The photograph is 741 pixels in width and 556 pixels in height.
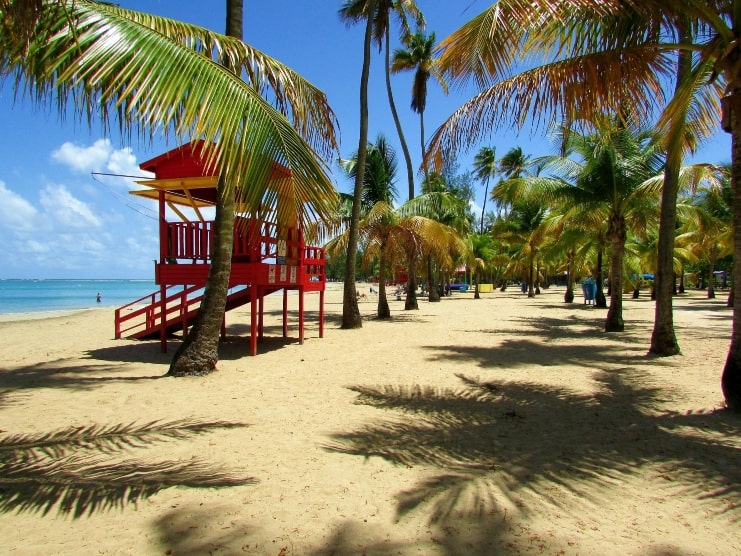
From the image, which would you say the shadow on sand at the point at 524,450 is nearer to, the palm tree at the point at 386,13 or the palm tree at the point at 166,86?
the palm tree at the point at 166,86

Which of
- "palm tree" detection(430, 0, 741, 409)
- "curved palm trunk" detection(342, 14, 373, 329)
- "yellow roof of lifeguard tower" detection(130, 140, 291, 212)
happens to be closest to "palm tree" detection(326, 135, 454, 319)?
"curved palm trunk" detection(342, 14, 373, 329)

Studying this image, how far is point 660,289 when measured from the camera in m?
9.61

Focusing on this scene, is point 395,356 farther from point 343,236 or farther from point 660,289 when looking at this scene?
point 343,236

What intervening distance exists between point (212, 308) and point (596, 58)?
6681 millimetres

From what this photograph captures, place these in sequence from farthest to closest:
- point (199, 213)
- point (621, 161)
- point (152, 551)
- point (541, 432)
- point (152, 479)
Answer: point (621, 161)
point (199, 213)
point (541, 432)
point (152, 479)
point (152, 551)

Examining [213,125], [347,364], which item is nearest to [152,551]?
[213,125]

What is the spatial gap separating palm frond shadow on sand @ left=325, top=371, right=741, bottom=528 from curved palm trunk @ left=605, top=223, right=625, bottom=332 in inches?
314

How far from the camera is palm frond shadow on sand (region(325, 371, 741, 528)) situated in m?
3.50

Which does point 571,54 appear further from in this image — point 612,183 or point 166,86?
point 612,183

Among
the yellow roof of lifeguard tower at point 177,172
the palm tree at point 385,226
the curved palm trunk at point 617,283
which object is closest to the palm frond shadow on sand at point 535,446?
the yellow roof of lifeguard tower at point 177,172

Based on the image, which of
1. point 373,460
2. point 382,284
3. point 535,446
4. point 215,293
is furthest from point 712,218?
point 373,460

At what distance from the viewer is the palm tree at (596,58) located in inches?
210

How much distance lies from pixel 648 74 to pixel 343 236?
12.3 m

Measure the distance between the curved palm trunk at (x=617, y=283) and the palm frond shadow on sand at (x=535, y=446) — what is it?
7.98 m
